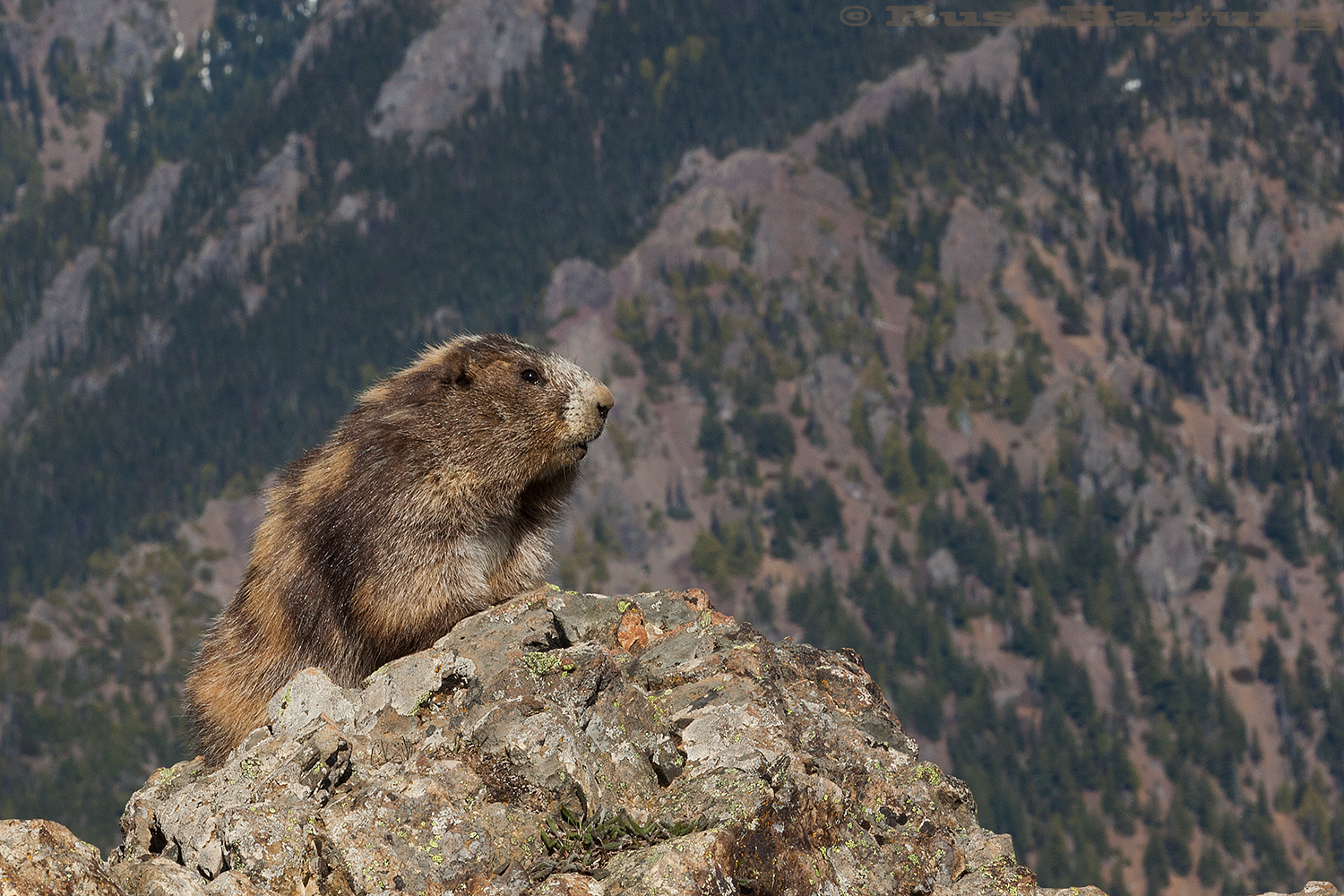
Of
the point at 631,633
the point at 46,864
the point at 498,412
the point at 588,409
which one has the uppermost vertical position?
the point at 46,864

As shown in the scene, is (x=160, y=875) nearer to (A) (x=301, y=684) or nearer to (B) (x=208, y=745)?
(A) (x=301, y=684)

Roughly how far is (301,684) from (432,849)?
2.86m

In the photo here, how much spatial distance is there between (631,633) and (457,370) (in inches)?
158

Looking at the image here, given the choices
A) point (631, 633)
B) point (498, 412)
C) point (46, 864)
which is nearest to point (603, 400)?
point (498, 412)

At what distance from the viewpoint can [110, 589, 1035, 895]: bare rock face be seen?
12227 mm

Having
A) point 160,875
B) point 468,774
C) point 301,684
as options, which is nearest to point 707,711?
point 468,774

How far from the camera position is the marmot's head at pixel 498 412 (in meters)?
15.9

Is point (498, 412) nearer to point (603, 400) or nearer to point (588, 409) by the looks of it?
point (588, 409)

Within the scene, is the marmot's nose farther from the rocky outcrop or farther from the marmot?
the rocky outcrop

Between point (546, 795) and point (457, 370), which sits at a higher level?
point (457, 370)

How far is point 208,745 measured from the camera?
1634 cm

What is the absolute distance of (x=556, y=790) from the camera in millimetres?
13141

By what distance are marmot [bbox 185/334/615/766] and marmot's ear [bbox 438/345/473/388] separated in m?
0.02

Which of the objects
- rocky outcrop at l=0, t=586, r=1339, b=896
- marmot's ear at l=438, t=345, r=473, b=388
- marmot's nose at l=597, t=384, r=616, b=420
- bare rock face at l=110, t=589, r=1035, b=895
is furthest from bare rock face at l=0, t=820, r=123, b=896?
marmot's nose at l=597, t=384, r=616, b=420
